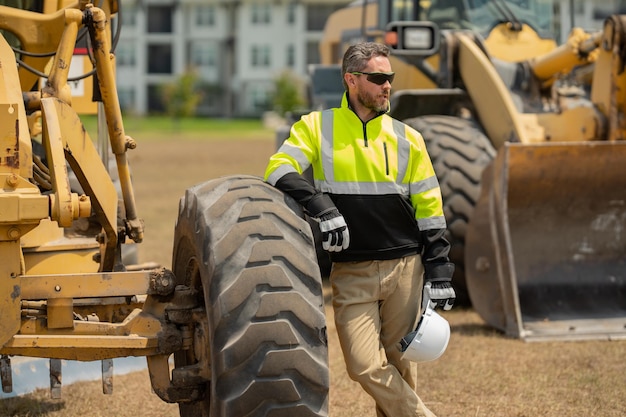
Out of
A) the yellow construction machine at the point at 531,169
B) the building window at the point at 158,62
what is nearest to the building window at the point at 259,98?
the building window at the point at 158,62

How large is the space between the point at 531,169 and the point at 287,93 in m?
65.8

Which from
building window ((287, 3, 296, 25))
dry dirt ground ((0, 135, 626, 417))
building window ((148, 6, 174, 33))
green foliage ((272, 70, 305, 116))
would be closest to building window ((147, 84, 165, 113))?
building window ((148, 6, 174, 33))

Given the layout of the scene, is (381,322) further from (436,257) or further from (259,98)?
(259,98)

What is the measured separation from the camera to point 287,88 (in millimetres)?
74188

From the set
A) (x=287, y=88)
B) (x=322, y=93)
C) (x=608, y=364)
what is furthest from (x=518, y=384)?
(x=287, y=88)

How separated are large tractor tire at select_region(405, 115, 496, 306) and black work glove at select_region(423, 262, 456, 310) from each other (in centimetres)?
368

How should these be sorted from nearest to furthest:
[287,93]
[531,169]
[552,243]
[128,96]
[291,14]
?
[531,169]
[552,243]
[287,93]
[291,14]
[128,96]

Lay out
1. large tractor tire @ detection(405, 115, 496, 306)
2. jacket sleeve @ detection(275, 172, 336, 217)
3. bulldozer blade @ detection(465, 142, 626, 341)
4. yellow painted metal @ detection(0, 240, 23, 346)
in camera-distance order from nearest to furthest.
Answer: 1. yellow painted metal @ detection(0, 240, 23, 346)
2. jacket sleeve @ detection(275, 172, 336, 217)
3. bulldozer blade @ detection(465, 142, 626, 341)
4. large tractor tire @ detection(405, 115, 496, 306)

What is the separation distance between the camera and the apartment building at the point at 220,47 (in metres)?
82.5

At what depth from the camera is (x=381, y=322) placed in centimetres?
533

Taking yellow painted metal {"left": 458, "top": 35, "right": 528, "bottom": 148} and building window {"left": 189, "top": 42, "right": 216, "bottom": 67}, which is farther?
building window {"left": 189, "top": 42, "right": 216, "bottom": 67}

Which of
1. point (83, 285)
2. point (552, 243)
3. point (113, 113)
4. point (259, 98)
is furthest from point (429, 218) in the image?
point (259, 98)

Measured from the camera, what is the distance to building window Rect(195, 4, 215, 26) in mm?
84750

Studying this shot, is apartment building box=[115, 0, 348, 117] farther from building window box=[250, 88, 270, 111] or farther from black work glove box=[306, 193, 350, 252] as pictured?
black work glove box=[306, 193, 350, 252]
